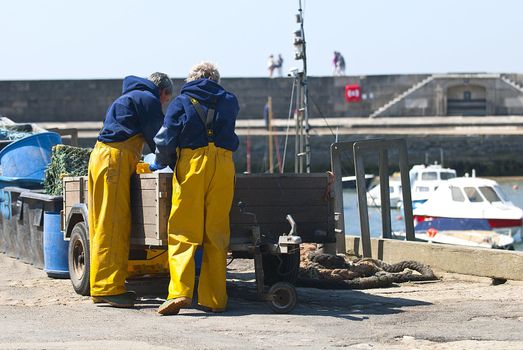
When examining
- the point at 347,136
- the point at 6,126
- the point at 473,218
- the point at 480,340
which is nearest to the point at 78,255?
the point at 480,340

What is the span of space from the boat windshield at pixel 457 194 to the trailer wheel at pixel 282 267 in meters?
20.9

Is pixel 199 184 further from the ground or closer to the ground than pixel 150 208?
further from the ground

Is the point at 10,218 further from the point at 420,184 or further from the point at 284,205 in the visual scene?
the point at 420,184

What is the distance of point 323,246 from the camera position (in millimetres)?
13648

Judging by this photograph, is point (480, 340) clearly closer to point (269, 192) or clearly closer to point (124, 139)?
point (269, 192)

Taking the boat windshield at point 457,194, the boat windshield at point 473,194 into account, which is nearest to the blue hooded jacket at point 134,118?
the boat windshield at point 473,194

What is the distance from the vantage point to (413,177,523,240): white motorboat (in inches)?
1188

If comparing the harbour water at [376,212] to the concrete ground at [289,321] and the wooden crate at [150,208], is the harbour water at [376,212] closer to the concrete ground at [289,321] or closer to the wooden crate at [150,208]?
the concrete ground at [289,321]

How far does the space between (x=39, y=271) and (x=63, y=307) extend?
3040 millimetres

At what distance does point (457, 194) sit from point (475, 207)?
1.13 m

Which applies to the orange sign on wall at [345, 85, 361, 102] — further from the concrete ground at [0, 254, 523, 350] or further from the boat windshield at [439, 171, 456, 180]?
the concrete ground at [0, 254, 523, 350]

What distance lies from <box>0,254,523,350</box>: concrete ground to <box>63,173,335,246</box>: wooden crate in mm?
579

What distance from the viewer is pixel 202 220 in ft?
30.9

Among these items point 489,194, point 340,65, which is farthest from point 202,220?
point 340,65
